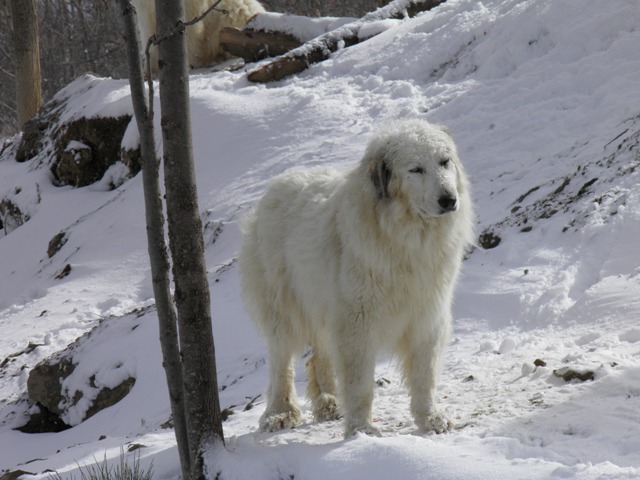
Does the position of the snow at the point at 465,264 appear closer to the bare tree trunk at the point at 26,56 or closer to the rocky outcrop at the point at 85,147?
the rocky outcrop at the point at 85,147

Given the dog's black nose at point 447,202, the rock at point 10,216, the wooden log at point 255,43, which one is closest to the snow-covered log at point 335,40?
the wooden log at point 255,43

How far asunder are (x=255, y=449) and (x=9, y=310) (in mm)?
7962

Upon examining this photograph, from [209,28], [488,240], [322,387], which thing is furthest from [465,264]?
[209,28]

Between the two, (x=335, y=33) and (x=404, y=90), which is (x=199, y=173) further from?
(x=335, y=33)

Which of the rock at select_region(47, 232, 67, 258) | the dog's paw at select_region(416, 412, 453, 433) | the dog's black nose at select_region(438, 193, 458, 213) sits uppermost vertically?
the dog's black nose at select_region(438, 193, 458, 213)

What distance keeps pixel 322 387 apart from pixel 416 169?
1.90 meters

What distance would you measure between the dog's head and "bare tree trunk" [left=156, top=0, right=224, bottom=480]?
1.20 m

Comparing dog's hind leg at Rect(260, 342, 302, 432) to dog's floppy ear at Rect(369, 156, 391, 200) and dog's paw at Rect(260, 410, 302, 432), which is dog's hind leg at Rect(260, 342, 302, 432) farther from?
dog's floppy ear at Rect(369, 156, 391, 200)

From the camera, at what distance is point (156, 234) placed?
4.80m

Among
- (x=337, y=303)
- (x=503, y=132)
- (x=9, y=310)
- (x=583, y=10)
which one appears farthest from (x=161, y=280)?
(x=583, y=10)

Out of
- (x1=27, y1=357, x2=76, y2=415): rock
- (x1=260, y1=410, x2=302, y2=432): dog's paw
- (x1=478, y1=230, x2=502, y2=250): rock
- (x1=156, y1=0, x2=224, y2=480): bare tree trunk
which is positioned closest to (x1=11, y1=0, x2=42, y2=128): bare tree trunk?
(x1=27, y1=357, x2=76, y2=415): rock

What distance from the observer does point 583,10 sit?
469 inches

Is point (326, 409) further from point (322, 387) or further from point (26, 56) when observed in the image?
point (26, 56)

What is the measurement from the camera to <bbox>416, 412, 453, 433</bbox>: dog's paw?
479 cm
